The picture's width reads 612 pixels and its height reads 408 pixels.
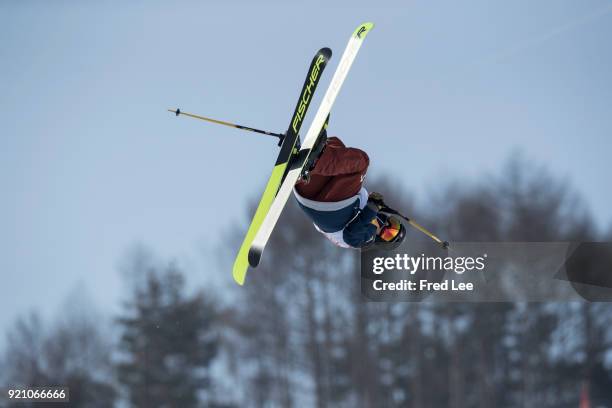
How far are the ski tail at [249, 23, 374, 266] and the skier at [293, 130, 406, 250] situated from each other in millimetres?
77

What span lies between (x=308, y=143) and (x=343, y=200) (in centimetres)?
71

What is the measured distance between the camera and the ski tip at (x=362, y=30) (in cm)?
661

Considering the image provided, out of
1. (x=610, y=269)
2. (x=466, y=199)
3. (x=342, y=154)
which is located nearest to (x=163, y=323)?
(x=466, y=199)

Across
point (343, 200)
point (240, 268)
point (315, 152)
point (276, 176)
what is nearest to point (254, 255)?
point (240, 268)

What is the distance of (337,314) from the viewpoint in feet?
71.8

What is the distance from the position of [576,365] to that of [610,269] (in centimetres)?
647

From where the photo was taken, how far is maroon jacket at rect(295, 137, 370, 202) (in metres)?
6.35

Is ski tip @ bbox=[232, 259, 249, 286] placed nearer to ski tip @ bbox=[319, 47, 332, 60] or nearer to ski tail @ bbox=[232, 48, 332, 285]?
ski tail @ bbox=[232, 48, 332, 285]

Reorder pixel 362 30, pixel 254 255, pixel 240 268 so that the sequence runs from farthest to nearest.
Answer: pixel 362 30 < pixel 240 268 < pixel 254 255

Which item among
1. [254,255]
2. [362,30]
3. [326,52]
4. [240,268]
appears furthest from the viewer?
[362,30]

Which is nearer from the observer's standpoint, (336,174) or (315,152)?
(315,152)

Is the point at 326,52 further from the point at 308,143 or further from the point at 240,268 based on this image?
the point at 240,268

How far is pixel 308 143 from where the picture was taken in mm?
6160

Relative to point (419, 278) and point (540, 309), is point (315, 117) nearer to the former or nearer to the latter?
point (419, 278)
